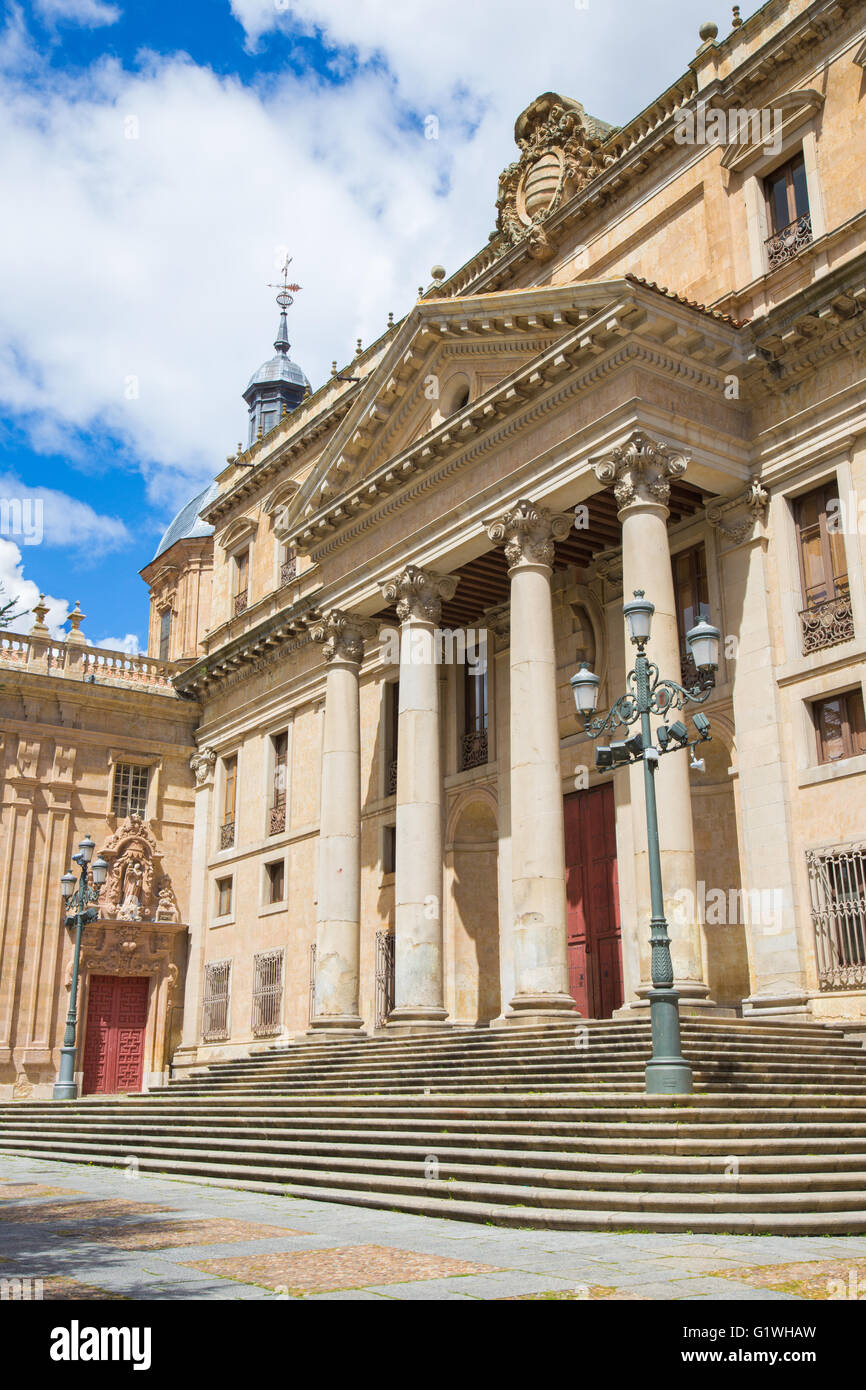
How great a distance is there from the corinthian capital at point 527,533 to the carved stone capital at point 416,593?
8.79ft

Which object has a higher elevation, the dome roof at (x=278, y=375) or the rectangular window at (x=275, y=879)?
the dome roof at (x=278, y=375)

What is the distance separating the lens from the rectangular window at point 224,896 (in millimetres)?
34000

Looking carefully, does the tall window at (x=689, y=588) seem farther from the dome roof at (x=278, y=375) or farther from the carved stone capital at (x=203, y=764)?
the dome roof at (x=278, y=375)

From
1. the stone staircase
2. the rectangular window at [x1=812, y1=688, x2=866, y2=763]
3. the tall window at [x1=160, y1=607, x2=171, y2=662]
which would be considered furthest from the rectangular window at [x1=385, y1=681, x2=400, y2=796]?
the tall window at [x1=160, y1=607, x2=171, y2=662]

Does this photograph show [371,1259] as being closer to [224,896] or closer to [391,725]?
[391,725]

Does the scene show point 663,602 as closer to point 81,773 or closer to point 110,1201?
point 110,1201

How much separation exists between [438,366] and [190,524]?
24985mm

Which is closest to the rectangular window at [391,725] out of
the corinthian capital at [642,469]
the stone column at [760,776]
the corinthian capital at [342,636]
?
the corinthian capital at [342,636]

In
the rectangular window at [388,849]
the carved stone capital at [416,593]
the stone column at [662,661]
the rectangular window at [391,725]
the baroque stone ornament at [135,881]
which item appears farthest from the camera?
the baroque stone ornament at [135,881]

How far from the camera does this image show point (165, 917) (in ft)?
114

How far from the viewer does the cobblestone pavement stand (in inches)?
264

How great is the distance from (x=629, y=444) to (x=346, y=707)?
29.8 ft

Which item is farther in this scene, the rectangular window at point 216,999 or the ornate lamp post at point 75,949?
the rectangular window at point 216,999

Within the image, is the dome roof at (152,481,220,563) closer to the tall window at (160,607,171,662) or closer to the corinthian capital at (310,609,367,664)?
the tall window at (160,607,171,662)
